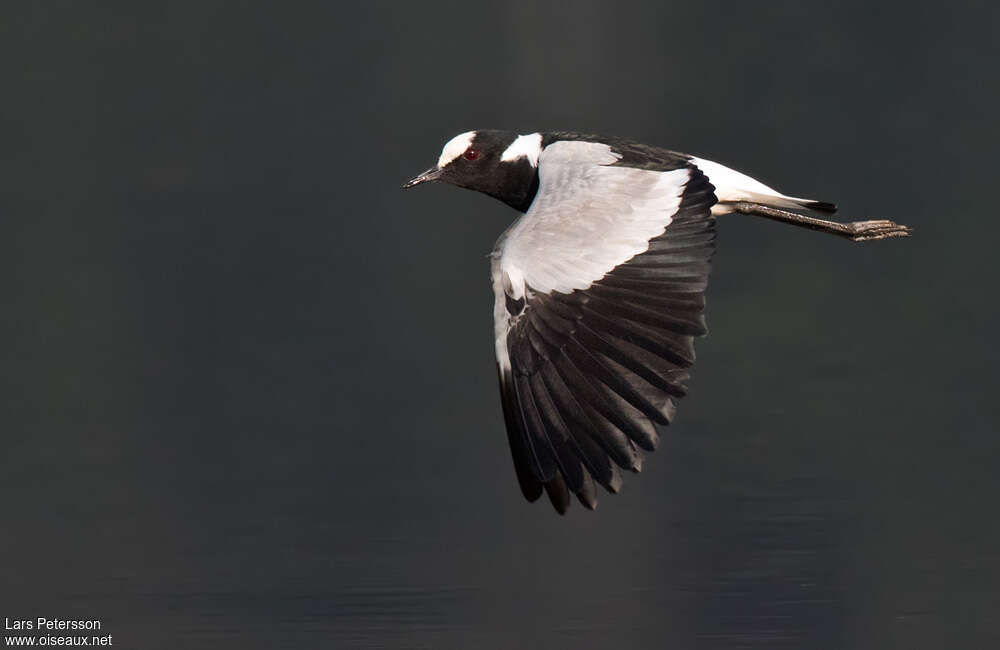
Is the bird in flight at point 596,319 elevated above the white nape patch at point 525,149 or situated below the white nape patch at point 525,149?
below

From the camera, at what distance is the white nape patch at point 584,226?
8531mm

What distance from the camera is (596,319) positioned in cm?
841

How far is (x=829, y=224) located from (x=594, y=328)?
2718 mm

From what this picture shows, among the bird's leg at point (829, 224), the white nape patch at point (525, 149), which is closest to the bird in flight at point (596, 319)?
the white nape patch at point (525, 149)

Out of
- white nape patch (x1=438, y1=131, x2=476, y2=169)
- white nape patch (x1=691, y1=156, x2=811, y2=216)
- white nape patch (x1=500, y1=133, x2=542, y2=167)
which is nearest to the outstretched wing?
white nape patch (x1=691, y1=156, x2=811, y2=216)

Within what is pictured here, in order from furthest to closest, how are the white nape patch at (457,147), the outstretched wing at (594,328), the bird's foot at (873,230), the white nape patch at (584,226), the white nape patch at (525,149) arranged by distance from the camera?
the bird's foot at (873,230) < the white nape patch at (457,147) < the white nape patch at (525,149) < the white nape patch at (584,226) < the outstretched wing at (594,328)

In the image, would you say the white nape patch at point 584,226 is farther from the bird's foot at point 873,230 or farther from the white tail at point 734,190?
the bird's foot at point 873,230

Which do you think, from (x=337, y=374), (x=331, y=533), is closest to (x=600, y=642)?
(x=331, y=533)

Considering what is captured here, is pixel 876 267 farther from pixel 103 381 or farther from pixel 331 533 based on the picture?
pixel 331 533

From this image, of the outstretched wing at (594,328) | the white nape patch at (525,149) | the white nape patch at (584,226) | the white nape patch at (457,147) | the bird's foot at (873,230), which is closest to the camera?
the outstretched wing at (594,328)

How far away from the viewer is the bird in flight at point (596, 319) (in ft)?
26.8

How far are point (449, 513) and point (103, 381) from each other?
→ 4.26 metres

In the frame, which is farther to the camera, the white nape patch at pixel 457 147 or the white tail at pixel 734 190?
the white nape patch at pixel 457 147

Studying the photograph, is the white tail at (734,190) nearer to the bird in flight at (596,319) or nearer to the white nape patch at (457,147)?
the bird in flight at (596,319)
